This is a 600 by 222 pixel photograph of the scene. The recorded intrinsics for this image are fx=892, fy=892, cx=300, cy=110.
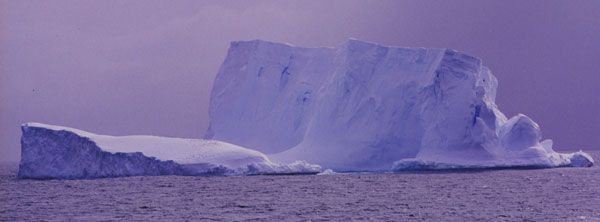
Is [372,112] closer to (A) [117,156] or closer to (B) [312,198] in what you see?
(A) [117,156]

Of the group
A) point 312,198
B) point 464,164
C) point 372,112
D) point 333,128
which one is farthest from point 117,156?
point 464,164

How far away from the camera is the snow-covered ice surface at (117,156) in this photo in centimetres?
2209

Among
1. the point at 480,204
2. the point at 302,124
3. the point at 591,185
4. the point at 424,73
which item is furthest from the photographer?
the point at 302,124

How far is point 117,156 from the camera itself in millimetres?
22219

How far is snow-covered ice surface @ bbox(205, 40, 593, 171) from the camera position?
2562 cm

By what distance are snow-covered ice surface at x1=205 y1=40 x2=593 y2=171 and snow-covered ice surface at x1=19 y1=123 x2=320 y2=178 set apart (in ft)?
14.7

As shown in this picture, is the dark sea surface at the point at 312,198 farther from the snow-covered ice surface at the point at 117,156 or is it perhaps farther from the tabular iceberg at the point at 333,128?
the tabular iceberg at the point at 333,128

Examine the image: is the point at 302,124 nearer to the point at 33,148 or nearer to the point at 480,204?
the point at 33,148

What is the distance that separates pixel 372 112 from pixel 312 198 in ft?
37.3

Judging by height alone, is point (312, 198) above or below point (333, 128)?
below

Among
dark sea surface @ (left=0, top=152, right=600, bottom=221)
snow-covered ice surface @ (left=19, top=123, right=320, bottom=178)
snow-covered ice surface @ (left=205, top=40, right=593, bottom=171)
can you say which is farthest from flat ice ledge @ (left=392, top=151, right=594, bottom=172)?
snow-covered ice surface @ (left=19, top=123, right=320, bottom=178)

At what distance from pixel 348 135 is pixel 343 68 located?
7.25 ft

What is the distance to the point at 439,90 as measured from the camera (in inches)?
1029

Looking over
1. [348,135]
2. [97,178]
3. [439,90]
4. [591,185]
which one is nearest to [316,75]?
[348,135]
